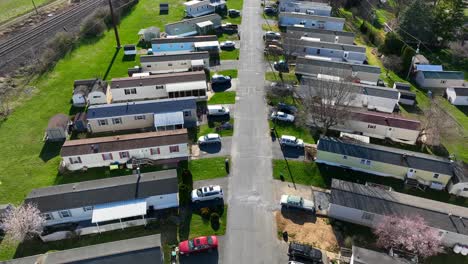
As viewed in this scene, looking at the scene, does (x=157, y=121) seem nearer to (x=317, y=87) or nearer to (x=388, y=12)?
(x=317, y=87)

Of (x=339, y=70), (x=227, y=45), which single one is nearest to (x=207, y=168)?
(x=339, y=70)

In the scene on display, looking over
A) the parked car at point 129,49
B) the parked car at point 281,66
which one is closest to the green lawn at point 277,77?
the parked car at point 281,66

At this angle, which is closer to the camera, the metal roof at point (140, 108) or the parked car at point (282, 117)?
the metal roof at point (140, 108)

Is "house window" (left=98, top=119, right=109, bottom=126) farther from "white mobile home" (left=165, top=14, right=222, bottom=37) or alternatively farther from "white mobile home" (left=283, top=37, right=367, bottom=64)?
"white mobile home" (left=283, top=37, right=367, bottom=64)

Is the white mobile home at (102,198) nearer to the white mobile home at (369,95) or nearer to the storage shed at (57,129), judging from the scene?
the storage shed at (57,129)

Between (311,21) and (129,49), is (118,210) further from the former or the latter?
(311,21)
